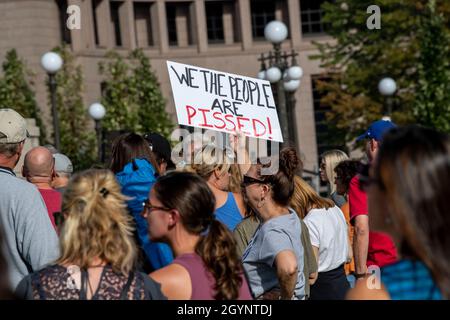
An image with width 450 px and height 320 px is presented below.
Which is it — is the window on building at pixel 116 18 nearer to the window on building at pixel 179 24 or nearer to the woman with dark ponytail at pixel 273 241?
the window on building at pixel 179 24

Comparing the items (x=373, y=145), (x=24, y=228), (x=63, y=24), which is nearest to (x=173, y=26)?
(x=63, y=24)

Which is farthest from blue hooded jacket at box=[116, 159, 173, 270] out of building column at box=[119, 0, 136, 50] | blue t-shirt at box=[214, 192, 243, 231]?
building column at box=[119, 0, 136, 50]

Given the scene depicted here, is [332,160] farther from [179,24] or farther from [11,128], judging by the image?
[179,24]

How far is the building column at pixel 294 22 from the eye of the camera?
147 feet

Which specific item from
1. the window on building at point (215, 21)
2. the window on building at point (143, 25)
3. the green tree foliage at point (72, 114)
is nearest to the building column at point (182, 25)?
the window on building at point (215, 21)

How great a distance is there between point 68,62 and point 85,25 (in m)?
3.39

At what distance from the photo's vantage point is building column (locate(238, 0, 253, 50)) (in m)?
44.5

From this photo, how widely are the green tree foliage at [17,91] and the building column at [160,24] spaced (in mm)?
8850

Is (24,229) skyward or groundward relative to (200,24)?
groundward

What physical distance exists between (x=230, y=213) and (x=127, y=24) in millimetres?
35891

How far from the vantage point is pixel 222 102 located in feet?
26.0

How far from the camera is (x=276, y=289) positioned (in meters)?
5.98

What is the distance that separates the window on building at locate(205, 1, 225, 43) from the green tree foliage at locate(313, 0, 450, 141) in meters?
12.0

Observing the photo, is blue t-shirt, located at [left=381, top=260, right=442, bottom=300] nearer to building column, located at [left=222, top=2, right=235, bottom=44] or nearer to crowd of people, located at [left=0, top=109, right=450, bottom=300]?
crowd of people, located at [left=0, top=109, right=450, bottom=300]
